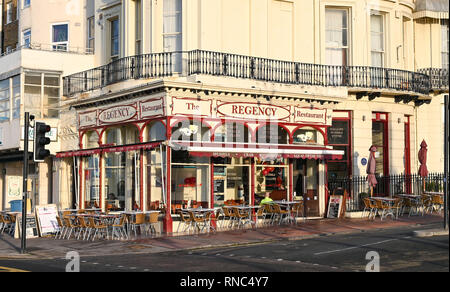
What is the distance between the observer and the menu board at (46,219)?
75.4ft

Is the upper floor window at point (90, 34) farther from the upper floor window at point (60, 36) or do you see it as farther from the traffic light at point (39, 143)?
the traffic light at point (39, 143)

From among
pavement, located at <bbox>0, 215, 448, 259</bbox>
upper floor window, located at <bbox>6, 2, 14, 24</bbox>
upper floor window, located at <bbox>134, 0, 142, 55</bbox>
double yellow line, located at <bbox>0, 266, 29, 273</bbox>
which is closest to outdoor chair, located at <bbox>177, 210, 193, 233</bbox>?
pavement, located at <bbox>0, 215, 448, 259</bbox>

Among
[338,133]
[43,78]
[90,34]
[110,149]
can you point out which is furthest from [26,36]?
[338,133]

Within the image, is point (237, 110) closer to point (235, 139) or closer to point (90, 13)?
point (235, 139)

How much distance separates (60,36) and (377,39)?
575 inches

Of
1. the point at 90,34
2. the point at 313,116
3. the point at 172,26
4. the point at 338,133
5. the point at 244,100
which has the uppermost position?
the point at 90,34

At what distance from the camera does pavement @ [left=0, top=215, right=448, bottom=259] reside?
18.4 m

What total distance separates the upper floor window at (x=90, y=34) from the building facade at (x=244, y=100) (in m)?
0.10

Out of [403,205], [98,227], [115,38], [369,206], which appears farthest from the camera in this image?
[115,38]

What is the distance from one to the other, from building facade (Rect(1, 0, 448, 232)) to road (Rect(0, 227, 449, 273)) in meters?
5.63

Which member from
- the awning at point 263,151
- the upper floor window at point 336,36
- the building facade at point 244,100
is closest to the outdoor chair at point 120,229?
the building facade at point 244,100

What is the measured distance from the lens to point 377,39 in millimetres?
28781

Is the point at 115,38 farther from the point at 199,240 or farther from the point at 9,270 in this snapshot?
the point at 9,270
